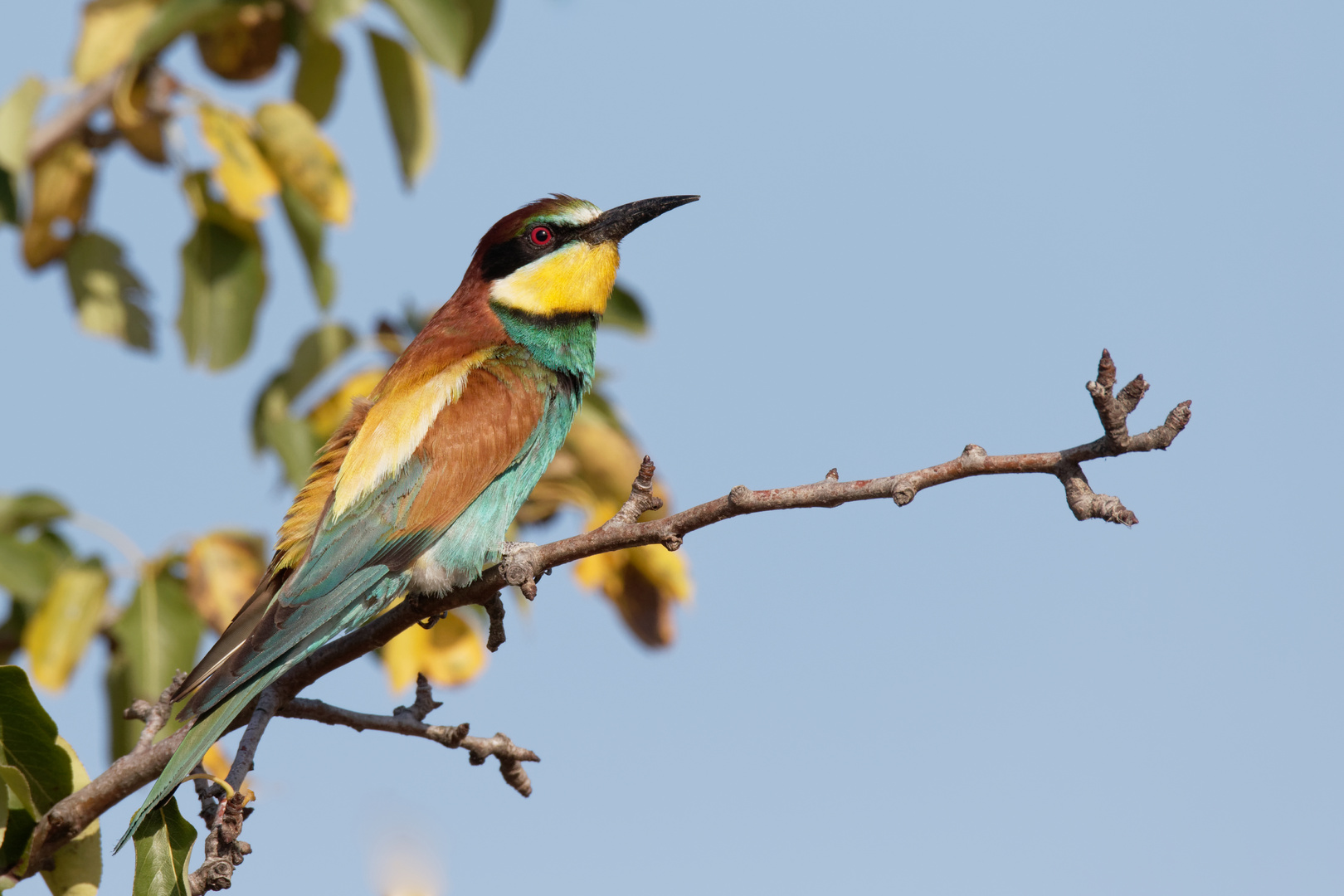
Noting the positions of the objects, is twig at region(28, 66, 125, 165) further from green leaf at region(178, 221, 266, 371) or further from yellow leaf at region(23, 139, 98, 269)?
green leaf at region(178, 221, 266, 371)

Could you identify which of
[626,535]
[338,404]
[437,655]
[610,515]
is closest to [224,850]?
[626,535]

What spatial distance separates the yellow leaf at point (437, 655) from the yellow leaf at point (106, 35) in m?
1.42

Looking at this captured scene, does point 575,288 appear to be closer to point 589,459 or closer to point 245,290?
point 589,459

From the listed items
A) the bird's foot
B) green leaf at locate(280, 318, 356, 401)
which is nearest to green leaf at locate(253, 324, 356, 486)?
green leaf at locate(280, 318, 356, 401)

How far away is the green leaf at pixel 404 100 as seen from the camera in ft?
11.2

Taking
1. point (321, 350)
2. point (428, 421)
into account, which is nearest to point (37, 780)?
point (428, 421)

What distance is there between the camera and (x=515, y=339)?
3.46m

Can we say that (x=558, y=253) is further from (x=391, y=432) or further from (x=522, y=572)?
(x=522, y=572)

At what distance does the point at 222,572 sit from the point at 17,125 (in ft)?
3.46

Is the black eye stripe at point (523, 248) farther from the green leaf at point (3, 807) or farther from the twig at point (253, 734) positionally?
the green leaf at point (3, 807)

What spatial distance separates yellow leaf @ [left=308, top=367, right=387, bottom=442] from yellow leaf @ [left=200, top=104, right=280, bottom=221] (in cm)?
43

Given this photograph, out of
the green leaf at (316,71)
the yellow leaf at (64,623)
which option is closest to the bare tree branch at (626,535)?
the yellow leaf at (64,623)

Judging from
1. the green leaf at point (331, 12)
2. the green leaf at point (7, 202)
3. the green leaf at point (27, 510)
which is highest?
the green leaf at point (331, 12)

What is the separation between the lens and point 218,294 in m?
3.26
